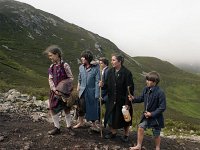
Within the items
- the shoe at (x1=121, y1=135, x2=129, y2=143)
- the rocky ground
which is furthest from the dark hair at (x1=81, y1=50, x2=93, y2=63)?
the shoe at (x1=121, y1=135, x2=129, y2=143)

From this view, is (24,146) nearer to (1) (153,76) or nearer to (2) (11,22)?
(1) (153,76)

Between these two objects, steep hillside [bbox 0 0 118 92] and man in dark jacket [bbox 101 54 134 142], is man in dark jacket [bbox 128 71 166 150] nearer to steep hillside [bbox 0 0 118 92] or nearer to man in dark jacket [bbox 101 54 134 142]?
man in dark jacket [bbox 101 54 134 142]

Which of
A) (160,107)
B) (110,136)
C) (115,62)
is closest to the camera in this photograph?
(160,107)

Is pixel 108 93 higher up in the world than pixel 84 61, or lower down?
lower down

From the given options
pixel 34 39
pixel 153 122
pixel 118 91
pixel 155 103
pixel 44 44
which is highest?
pixel 34 39

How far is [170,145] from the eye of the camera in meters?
13.9

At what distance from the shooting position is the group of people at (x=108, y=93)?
1116 cm

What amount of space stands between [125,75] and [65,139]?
8.71ft

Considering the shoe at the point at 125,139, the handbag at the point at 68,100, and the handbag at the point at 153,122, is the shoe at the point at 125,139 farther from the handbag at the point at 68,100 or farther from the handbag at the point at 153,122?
the handbag at the point at 68,100

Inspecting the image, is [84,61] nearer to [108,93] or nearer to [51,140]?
[108,93]

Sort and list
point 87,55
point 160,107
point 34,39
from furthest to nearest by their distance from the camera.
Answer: point 34,39
point 87,55
point 160,107

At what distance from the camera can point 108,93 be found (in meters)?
12.5

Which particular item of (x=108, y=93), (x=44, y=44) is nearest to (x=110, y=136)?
(x=108, y=93)

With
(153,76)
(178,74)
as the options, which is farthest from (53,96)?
(178,74)
